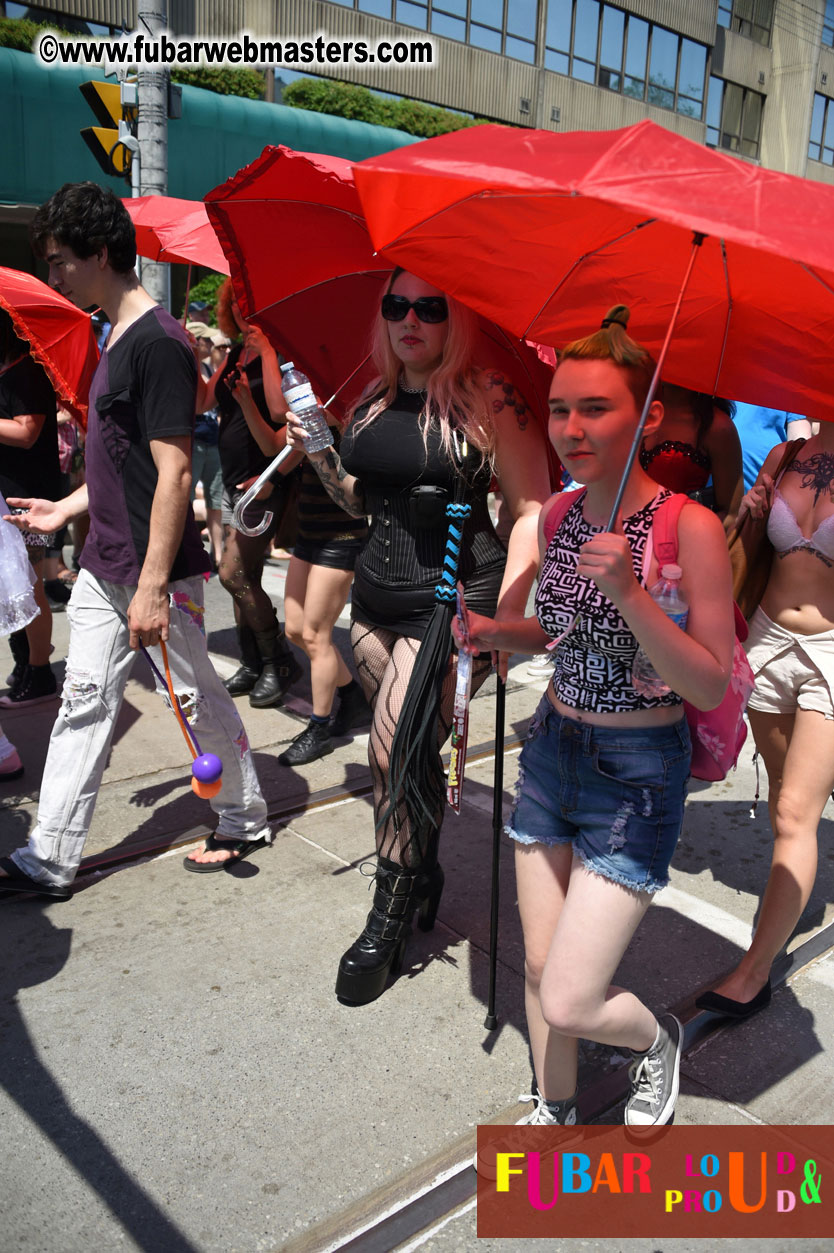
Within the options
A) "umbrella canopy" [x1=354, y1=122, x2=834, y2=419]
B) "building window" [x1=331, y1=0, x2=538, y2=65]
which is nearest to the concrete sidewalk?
"umbrella canopy" [x1=354, y1=122, x2=834, y2=419]

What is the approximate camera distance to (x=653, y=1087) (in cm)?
251

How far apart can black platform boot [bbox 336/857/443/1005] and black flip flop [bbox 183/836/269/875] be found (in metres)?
0.91

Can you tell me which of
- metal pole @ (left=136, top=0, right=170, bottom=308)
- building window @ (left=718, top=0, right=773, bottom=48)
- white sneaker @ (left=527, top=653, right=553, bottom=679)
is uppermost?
building window @ (left=718, top=0, right=773, bottom=48)

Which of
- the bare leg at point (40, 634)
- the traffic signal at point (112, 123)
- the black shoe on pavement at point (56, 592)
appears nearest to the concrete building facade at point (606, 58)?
the traffic signal at point (112, 123)

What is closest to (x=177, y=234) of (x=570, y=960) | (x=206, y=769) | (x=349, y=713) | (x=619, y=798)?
(x=349, y=713)

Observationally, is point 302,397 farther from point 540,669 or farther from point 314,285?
point 540,669

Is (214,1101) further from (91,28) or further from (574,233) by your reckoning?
(91,28)

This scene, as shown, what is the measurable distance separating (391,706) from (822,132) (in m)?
36.6

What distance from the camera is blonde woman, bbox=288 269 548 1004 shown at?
2879 mm

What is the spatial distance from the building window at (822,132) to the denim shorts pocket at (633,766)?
35.8 meters

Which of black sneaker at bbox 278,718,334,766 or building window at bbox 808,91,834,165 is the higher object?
building window at bbox 808,91,834,165

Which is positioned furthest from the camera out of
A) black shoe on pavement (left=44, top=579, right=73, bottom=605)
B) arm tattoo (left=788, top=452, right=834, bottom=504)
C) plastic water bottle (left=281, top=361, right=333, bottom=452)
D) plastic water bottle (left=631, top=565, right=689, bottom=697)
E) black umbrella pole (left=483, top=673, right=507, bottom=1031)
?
black shoe on pavement (left=44, top=579, right=73, bottom=605)

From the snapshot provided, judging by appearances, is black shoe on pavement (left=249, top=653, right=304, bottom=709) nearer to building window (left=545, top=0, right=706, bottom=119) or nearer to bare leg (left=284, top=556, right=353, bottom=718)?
bare leg (left=284, top=556, right=353, bottom=718)

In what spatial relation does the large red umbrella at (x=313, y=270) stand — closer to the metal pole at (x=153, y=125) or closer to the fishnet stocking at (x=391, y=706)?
the fishnet stocking at (x=391, y=706)
